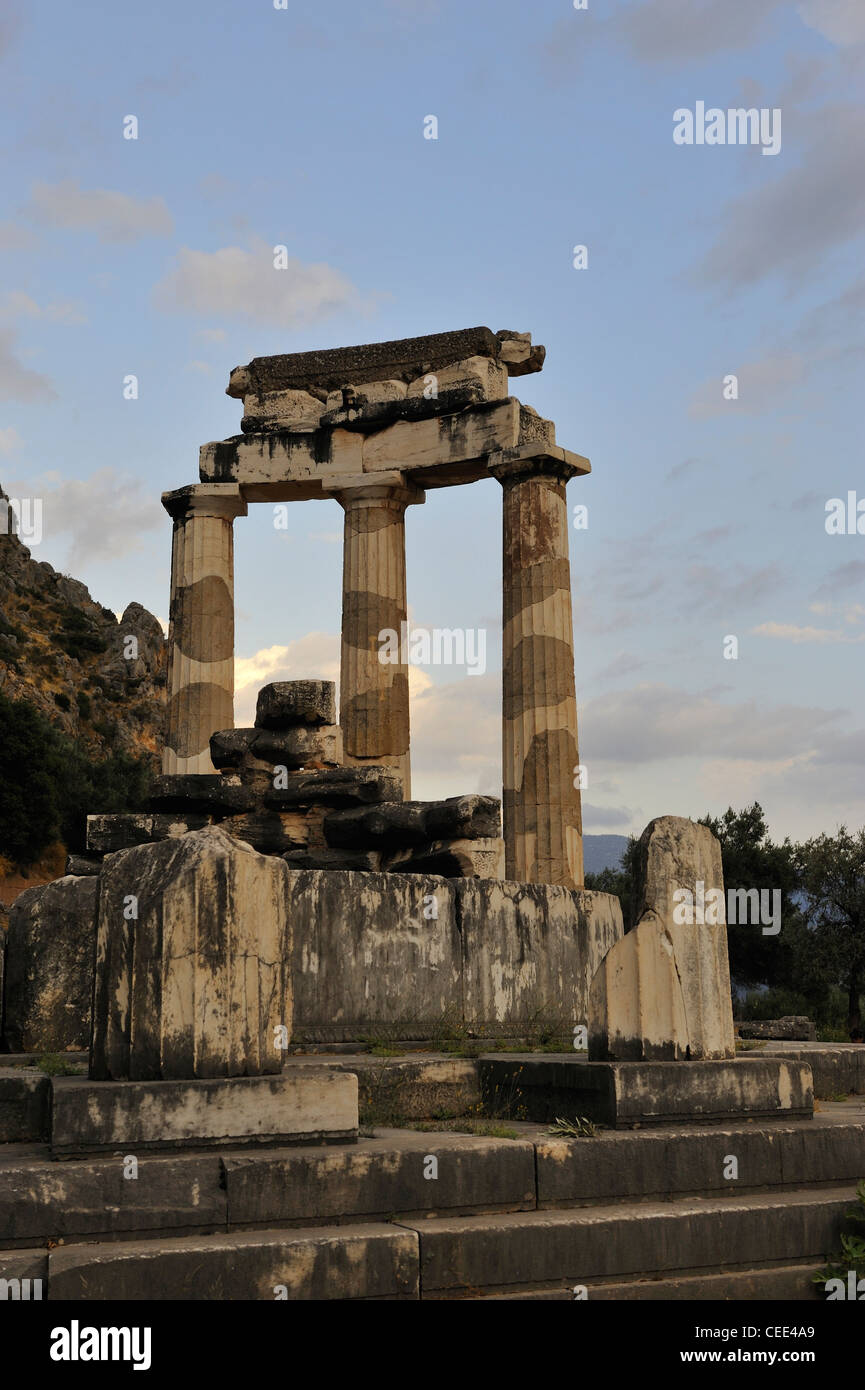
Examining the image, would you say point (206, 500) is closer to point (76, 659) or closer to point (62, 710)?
point (62, 710)

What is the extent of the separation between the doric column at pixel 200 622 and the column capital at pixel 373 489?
166 cm

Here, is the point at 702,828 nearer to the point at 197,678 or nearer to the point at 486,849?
the point at 486,849

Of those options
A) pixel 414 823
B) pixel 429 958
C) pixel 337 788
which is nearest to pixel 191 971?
pixel 429 958

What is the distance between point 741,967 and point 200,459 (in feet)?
72.4

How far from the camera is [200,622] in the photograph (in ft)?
69.4

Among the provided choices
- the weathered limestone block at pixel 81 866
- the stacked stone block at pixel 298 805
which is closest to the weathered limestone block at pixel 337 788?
the stacked stone block at pixel 298 805

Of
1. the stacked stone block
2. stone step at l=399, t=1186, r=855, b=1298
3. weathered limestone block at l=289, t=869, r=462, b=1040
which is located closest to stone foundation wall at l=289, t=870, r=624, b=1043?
weathered limestone block at l=289, t=869, r=462, b=1040

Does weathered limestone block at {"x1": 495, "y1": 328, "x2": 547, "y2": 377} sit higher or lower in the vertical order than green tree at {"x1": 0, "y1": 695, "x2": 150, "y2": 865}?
higher

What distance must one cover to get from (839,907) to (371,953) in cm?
2846

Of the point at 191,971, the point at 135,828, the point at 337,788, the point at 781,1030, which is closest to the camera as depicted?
the point at 191,971

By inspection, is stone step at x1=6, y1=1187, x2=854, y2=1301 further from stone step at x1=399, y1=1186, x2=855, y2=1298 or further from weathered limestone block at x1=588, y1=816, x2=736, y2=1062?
weathered limestone block at x1=588, y1=816, x2=736, y2=1062

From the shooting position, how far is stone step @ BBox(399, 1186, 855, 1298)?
5383mm

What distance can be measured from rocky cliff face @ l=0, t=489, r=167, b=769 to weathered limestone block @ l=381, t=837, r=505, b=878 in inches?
1911
